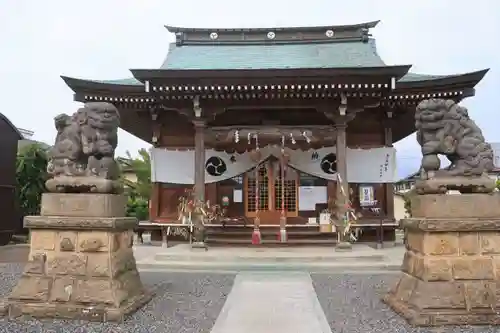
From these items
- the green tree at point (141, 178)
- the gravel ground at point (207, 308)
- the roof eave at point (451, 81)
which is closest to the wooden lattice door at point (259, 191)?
the gravel ground at point (207, 308)

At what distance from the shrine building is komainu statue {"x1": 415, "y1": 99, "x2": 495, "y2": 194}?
5.21 metres

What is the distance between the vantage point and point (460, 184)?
16.2 ft

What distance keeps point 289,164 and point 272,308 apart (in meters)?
6.97

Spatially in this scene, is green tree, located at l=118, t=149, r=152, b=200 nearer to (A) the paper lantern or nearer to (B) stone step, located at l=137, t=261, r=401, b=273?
(A) the paper lantern

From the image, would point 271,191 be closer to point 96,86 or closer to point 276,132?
point 276,132

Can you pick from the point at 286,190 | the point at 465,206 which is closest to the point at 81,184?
the point at 465,206

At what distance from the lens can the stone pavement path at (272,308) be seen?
459 centimetres

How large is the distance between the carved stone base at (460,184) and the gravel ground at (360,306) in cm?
152

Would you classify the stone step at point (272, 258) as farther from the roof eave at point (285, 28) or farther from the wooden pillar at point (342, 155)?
the roof eave at point (285, 28)

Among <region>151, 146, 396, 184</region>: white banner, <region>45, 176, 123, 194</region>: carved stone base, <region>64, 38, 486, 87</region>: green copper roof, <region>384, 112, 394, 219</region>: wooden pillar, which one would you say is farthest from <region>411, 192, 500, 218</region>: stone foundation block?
<region>64, 38, 486, 87</region>: green copper roof

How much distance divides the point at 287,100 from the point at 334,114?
4.23 ft

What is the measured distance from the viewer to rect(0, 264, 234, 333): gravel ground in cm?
446

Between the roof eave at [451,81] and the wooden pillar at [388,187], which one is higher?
the roof eave at [451,81]

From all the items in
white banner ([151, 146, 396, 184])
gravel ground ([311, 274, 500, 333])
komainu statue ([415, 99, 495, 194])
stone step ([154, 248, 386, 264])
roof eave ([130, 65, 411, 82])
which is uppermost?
roof eave ([130, 65, 411, 82])
